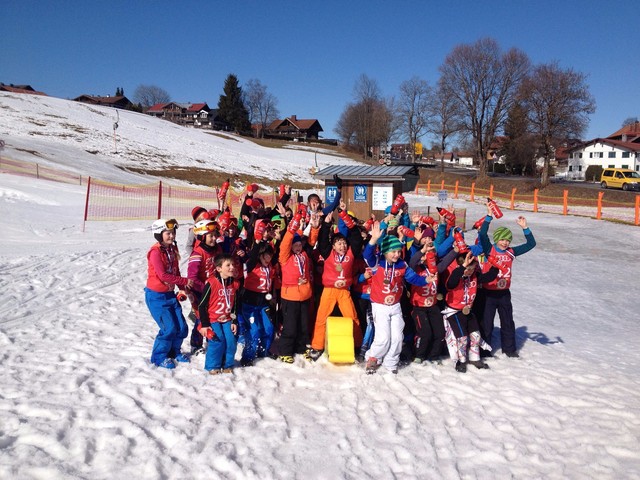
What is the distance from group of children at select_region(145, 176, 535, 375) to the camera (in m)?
5.42

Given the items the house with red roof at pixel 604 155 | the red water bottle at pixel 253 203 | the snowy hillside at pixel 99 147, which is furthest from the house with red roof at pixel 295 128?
the red water bottle at pixel 253 203

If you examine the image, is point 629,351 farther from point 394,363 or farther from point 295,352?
point 295,352

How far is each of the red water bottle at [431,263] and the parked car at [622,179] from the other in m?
37.3

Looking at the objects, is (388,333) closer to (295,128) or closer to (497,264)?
(497,264)

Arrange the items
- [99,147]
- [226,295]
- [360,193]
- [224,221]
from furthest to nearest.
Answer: [99,147] < [360,193] < [224,221] < [226,295]

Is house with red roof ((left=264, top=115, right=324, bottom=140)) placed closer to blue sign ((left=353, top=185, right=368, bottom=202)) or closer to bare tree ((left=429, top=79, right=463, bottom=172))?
bare tree ((left=429, top=79, right=463, bottom=172))

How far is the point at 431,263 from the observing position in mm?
5504

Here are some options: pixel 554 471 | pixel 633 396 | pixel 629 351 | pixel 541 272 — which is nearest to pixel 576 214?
pixel 541 272

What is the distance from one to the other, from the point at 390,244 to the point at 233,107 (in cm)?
8370

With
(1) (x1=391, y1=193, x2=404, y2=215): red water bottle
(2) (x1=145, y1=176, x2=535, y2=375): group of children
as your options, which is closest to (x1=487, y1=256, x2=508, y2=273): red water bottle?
(2) (x1=145, y1=176, x2=535, y2=375): group of children

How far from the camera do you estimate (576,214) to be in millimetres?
25656

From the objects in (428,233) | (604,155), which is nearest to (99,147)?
(428,233)

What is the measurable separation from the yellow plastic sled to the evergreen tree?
8149cm

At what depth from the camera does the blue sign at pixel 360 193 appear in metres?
15.9
